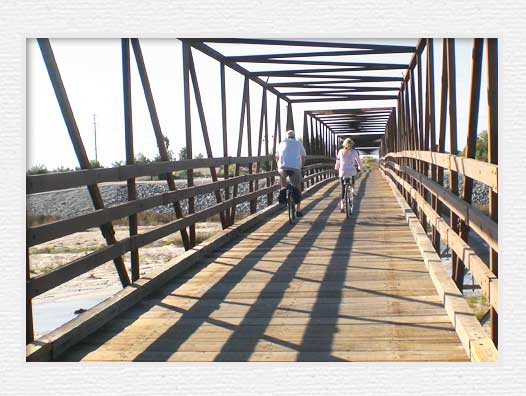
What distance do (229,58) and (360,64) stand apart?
255 centimetres

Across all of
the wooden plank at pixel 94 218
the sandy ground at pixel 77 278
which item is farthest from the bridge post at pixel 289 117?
the wooden plank at pixel 94 218

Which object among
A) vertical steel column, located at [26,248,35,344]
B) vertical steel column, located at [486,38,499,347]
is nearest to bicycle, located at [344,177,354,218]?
vertical steel column, located at [486,38,499,347]

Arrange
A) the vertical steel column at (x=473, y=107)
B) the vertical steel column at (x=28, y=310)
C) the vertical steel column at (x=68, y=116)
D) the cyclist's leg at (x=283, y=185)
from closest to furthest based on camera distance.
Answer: the vertical steel column at (x=28, y=310) → the vertical steel column at (x=473, y=107) → the vertical steel column at (x=68, y=116) → the cyclist's leg at (x=283, y=185)

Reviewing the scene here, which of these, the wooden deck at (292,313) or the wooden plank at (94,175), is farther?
the wooden deck at (292,313)

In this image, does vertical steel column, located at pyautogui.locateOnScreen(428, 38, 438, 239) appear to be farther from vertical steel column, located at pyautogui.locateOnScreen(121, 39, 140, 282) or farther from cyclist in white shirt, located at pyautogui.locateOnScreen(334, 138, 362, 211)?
vertical steel column, located at pyautogui.locateOnScreen(121, 39, 140, 282)

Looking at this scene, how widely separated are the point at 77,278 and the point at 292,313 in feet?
44.4

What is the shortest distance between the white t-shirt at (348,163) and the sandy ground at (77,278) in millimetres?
3467

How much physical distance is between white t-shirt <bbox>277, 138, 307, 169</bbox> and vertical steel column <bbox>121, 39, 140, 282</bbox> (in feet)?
13.8

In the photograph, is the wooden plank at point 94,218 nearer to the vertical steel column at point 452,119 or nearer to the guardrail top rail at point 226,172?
the guardrail top rail at point 226,172

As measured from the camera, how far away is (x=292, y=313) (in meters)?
4.75

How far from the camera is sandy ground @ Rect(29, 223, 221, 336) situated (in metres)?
12.9

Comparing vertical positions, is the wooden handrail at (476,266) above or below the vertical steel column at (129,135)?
below

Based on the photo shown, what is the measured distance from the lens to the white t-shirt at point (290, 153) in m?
9.87

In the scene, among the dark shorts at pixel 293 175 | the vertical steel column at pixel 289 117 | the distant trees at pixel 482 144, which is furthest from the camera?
the vertical steel column at pixel 289 117
